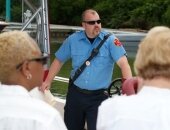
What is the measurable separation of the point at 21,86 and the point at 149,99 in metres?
0.63

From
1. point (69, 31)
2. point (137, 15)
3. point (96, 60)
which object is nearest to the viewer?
point (96, 60)

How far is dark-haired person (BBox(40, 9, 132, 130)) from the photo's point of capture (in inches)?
226

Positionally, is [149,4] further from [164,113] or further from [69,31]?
[164,113]

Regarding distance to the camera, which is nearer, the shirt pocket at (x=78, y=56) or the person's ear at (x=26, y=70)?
the person's ear at (x=26, y=70)

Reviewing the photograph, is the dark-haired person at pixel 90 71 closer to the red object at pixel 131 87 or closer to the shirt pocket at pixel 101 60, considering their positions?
the shirt pocket at pixel 101 60

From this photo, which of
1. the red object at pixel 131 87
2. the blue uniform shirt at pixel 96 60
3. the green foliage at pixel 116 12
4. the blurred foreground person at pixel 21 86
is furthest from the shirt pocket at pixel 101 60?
the green foliage at pixel 116 12

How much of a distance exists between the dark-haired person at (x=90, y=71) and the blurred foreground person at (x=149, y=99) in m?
2.89

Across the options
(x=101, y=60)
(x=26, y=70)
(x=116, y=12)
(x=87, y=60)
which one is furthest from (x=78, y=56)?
(x=116, y=12)

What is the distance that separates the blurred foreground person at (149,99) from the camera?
2.72 meters

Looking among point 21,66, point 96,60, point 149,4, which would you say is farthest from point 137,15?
point 21,66

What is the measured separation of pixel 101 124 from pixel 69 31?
101 ft

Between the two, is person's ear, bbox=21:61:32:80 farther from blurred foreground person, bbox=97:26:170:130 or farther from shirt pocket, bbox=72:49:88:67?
shirt pocket, bbox=72:49:88:67

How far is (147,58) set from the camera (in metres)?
2.78

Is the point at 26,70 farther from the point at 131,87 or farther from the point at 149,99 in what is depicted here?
the point at 131,87
